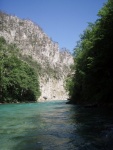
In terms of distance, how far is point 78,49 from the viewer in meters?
54.9

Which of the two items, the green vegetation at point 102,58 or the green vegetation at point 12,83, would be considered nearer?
the green vegetation at point 102,58

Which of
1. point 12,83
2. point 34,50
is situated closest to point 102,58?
point 12,83

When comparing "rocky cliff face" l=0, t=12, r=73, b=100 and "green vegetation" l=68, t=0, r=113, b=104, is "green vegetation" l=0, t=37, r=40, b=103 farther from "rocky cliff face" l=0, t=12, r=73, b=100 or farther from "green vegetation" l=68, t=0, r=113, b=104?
"rocky cliff face" l=0, t=12, r=73, b=100

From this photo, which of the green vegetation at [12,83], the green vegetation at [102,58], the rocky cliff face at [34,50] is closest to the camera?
the green vegetation at [102,58]

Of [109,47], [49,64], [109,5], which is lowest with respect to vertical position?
[109,47]

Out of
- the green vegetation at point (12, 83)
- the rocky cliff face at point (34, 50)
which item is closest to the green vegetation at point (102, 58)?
the green vegetation at point (12, 83)

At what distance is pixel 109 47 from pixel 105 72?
5.51m

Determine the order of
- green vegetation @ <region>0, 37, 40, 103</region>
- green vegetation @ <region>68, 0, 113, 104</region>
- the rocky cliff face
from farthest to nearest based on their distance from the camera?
the rocky cliff face → green vegetation @ <region>0, 37, 40, 103</region> → green vegetation @ <region>68, 0, 113, 104</region>

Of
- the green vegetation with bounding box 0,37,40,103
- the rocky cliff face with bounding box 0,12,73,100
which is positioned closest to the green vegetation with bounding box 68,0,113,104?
the green vegetation with bounding box 0,37,40,103

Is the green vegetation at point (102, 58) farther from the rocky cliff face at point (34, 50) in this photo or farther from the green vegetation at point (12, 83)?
the rocky cliff face at point (34, 50)

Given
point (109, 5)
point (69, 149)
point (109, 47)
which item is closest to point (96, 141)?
point (69, 149)

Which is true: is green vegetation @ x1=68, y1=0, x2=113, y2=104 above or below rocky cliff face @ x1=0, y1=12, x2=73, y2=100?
below

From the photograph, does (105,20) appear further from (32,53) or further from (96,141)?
(32,53)

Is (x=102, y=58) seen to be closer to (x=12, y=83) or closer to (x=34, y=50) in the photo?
(x=12, y=83)
